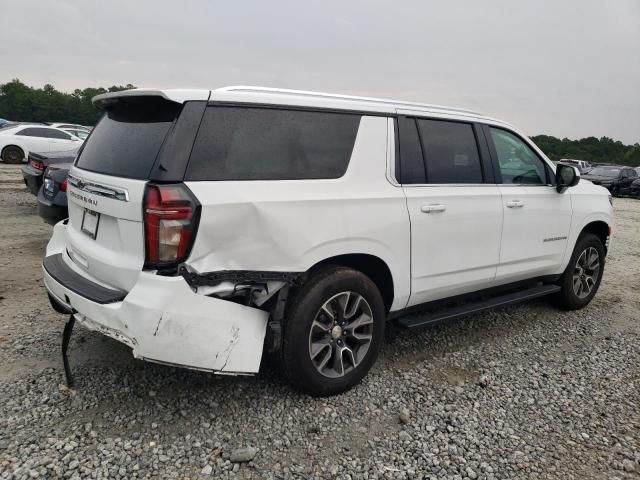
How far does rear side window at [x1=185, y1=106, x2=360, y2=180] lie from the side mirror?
239 cm

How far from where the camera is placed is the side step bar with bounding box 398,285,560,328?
11.9 ft

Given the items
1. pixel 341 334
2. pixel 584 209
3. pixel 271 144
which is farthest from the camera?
pixel 584 209

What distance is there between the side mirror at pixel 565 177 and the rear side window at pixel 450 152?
1.10m

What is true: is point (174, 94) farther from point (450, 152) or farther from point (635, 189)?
point (635, 189)

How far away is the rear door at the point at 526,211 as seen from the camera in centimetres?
420

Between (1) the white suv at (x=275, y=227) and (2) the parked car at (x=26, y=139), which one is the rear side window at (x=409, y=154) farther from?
(2) the parked car at (x=26, y=139)

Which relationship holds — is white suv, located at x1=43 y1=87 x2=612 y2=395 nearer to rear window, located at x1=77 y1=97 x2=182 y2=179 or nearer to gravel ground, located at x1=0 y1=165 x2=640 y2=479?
rear window, located at x1=77 y1=97 x2=182 y2=179

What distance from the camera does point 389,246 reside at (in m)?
3.33

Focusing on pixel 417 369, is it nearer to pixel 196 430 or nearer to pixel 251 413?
pixel 251 413

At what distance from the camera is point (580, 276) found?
521cm

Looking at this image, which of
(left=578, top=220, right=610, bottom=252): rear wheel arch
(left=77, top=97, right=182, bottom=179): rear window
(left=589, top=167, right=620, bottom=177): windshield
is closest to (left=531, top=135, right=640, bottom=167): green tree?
(left=589, top=167, right=620, bottom=177): windshield

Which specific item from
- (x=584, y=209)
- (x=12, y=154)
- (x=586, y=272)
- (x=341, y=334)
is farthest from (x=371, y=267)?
(x=12, y=154)

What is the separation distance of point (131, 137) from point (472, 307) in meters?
2.82

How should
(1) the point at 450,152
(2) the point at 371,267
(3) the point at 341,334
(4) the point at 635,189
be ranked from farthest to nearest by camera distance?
(4) the point at 635,189 < (1) the point at 450,152 < (2) the point at 371,267 < (3) the point at 341,334
